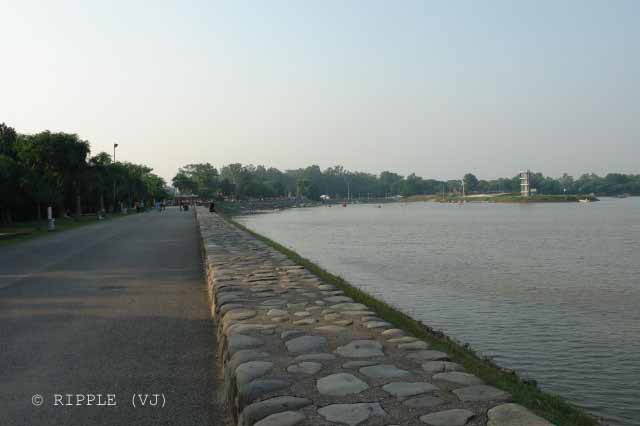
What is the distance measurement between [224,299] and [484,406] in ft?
15.6

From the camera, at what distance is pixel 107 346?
22.2 ft

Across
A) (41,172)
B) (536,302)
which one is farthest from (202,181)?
(536,302)

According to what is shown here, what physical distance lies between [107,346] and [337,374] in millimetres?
3421

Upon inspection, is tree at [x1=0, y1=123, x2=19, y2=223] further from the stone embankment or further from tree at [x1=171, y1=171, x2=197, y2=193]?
tree at [x1=171, y1=171, x2=197, y2=193]

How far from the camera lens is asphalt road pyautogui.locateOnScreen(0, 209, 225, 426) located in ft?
15.7

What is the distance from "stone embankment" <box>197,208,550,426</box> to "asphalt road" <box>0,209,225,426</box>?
0.43 m

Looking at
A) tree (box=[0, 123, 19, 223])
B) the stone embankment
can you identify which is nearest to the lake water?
the stone embankment

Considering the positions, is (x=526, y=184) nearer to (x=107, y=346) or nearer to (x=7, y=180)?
(x=7, y=180)

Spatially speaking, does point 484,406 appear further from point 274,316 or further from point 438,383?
point 274,316

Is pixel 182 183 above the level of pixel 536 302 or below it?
above

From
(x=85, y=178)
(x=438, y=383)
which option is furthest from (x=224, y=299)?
(x=85, y=178)

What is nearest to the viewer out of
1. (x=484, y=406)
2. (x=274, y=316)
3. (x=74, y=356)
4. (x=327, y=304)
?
(x=484, y=406)

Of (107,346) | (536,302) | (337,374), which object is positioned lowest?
(536,302)

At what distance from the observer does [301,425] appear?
3637 millimetres
